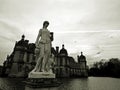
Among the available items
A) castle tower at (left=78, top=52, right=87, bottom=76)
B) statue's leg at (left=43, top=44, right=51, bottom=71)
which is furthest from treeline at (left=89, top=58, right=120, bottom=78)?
statue's leg at (left=43, top=44, right=51, bottom=71)

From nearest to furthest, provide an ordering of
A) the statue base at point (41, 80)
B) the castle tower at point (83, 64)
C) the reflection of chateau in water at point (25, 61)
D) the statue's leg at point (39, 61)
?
the statue base at point (41, 80)
the statue's leg at point (39, 61)
the reflection of chateau in water at point (25, 61)
the castle tower at point (83, 64)

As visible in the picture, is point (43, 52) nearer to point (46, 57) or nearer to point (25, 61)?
point (46, 57)

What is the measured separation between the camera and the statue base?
444cm

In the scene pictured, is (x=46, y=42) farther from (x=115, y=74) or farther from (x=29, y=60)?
(x=115, y=74)

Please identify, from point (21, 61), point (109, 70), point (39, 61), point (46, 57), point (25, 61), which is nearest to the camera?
point (39, 61)

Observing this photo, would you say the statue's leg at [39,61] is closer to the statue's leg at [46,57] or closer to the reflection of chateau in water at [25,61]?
the statue's leg at [46,57]

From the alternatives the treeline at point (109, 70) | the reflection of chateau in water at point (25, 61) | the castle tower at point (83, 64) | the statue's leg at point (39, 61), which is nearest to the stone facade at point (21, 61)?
the reflection of chateau in water at point (25, 61)

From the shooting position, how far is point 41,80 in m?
4.65

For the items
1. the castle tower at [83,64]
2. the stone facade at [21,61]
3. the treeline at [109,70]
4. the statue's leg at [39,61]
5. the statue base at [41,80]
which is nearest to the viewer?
the statue base at [41,80]

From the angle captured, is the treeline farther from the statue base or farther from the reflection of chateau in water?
the statue base

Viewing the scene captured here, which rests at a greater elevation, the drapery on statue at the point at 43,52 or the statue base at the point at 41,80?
the drapery on statue at the point at 43,52

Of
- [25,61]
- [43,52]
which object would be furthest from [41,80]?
[25,61]

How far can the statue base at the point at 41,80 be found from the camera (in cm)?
444

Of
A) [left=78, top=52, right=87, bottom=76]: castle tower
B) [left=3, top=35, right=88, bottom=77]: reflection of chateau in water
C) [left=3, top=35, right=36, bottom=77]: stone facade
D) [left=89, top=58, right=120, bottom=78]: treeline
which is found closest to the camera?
[left=3, top=35, right=36, bottom=77]: stone facade
